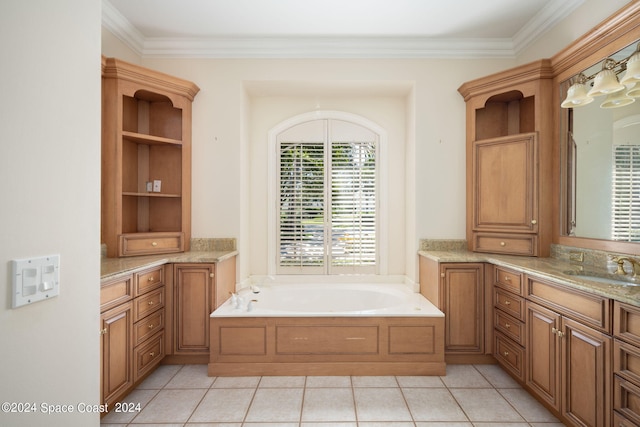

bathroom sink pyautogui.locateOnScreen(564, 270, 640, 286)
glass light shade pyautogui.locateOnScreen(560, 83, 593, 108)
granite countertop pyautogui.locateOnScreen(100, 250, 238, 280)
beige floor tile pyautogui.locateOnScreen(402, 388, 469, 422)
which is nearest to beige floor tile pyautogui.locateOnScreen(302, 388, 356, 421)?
beige floor tile pyautogui.locateOnScreen(402, 388, 469, 422)

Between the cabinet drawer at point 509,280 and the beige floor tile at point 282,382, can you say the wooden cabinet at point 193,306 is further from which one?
the cabinet drawer at point 509,280

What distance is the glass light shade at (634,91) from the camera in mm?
1953

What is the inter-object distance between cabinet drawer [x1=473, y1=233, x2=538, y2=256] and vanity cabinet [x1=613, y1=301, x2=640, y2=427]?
1.21m

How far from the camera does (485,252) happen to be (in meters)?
2.97

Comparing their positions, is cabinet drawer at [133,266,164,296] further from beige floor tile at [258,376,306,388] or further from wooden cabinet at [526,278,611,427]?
wooden cabinet at [526,278,611,427]

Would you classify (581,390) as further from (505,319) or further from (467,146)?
(467,146)

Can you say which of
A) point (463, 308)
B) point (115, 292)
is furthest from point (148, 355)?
point (463, 308)

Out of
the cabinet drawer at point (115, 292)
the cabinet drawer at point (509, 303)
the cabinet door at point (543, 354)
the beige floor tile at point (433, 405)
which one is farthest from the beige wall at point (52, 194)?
the cabinet drawer at point (509, 303)

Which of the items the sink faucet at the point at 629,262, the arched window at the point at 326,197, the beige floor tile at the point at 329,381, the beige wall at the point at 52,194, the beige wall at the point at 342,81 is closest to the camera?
the beige wall at the point at 52,194

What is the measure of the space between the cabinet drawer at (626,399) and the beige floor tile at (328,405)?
52.9 inches

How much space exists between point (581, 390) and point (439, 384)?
90 cm

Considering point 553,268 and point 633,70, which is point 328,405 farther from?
point 633,70

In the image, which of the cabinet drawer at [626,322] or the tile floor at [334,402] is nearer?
the cabinet drawer at [626,322]

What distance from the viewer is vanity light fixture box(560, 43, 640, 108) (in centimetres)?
189
